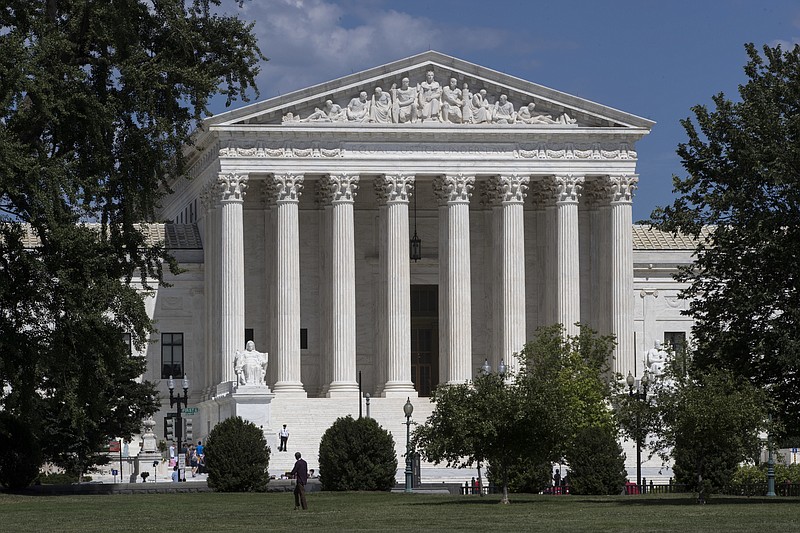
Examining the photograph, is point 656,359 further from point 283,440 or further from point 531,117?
point 283,440

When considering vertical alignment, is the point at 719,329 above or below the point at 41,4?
below

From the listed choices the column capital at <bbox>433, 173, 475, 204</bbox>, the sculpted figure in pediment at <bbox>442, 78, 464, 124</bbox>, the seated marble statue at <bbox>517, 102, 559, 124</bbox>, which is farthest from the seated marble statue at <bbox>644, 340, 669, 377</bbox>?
the sculpted figure in pediment at <bbox>442, 78, 464, 124</bbox>

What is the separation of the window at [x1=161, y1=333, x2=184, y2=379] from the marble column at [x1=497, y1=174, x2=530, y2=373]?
18.0 m

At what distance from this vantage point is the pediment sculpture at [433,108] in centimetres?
9800

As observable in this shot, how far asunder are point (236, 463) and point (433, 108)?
119 ft

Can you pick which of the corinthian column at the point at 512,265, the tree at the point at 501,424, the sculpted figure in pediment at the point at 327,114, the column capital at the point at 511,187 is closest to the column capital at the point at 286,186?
the sculpted figure in pediment at the point at 327,114

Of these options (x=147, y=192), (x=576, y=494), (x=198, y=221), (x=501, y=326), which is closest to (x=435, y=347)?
(x=501, y=326)

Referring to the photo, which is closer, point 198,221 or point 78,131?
point 78,131

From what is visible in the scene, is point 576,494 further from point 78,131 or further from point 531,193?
point 531,193

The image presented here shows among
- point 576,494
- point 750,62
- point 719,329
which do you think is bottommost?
point 576,494

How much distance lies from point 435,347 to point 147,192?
2042 inches

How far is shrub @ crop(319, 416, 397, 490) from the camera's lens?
67000mm

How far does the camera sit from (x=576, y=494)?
6550cm

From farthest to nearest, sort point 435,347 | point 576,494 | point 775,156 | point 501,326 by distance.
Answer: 1. point 435,347
2. point 501,326
3. point 576,494
4. point 775,156
